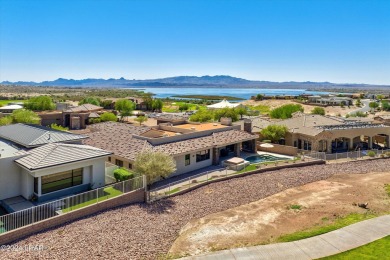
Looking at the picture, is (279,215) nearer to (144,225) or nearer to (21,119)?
(144,225)

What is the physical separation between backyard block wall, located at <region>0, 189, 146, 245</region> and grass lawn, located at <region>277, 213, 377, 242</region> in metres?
11.0

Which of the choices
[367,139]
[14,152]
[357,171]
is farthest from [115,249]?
[367,139]

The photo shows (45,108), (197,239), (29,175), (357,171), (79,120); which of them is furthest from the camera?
(45,108)

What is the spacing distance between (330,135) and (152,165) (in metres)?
27.1

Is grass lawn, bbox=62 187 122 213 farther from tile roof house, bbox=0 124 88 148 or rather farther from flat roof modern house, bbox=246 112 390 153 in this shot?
flat roof modern house, bbox=246 112 390 153

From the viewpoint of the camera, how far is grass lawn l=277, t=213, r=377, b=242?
18547 millimetres

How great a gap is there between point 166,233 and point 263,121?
1463 inches

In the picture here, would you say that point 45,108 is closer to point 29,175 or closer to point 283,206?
point 29,175

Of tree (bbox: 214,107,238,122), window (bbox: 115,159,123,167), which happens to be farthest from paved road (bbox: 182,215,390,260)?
tree (bbox: 214,107,238,122)

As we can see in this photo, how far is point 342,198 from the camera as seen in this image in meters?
25.7

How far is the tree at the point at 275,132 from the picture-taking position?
44750 mm

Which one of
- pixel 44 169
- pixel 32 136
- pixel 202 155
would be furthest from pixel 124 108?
pixel 44 169

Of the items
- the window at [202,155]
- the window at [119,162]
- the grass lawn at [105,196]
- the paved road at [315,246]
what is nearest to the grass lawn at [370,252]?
the paved road at [315,246]

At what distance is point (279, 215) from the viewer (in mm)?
22453
